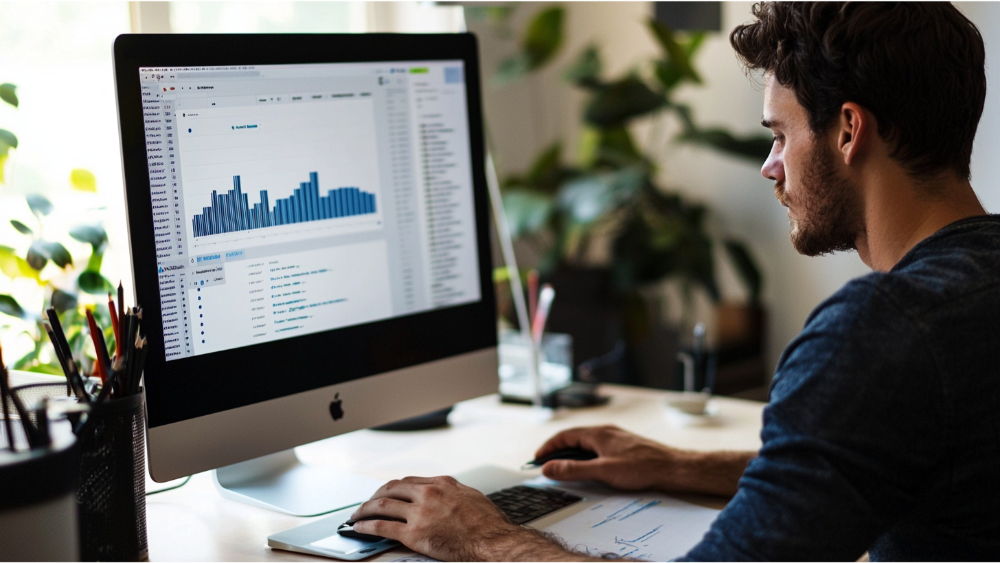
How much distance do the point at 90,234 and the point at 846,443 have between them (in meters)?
1.02

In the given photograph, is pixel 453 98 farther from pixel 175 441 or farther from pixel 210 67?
pixel 175 441

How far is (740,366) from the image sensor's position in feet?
9.34

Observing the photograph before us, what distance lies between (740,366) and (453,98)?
6.16ft

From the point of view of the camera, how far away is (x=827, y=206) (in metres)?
0.92

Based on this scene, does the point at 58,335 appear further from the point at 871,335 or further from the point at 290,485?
the point at 871,335

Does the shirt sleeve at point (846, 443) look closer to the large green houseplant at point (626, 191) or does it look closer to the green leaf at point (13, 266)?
the green leaf at point (13, 266)

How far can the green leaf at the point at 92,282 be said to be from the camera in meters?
1.23

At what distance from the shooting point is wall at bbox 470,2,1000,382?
2938 mm

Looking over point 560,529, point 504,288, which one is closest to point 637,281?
point 504,288

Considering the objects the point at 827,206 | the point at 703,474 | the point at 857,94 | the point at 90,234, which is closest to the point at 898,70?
the point at 857,94

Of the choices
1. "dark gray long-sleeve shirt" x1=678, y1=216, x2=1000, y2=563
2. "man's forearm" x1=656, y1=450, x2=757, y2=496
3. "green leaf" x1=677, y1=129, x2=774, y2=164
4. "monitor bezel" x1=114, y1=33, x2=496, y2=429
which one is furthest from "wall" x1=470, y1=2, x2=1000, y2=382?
"dark gray long-sleeve shirt" x1=678, y1=216, x2=1000, y2=563

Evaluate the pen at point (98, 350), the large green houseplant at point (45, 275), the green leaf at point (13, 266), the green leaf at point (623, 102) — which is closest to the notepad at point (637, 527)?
the pen at point (98, 350)

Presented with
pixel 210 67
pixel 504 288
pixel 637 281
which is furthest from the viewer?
pixel 637 281

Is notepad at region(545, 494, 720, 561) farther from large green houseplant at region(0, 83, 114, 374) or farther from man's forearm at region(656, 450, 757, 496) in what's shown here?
large green houseplant at region(0, 83, 114, 374)
